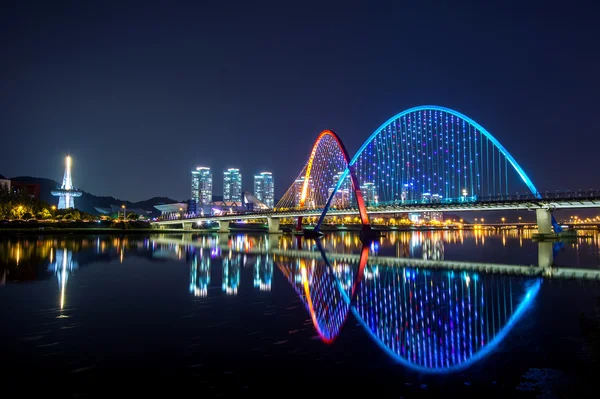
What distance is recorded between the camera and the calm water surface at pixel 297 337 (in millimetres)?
7746

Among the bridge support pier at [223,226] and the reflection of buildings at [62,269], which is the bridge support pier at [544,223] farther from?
the bridge support pier at [223,226]

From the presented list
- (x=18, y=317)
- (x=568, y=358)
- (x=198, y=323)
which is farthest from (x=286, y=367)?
(x=18, y=317)

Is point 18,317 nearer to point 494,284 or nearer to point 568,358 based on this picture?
point 568,358

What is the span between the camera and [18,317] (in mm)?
12711

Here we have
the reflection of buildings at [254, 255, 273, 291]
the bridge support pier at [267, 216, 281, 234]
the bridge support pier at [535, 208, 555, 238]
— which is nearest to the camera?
the reflection of buildings at [254, 255, 273, 291]

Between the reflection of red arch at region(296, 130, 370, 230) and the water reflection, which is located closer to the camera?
the water reflection

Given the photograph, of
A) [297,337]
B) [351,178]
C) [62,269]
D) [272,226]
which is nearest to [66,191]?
[272,226]

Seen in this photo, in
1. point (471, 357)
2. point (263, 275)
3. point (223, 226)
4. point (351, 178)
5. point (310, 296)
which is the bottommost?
point (223, 226)

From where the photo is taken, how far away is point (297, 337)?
10828 millimetres

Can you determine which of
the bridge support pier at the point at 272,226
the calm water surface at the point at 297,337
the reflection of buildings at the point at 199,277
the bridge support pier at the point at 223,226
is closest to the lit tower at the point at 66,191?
the bridge support pier at the point at 223,226

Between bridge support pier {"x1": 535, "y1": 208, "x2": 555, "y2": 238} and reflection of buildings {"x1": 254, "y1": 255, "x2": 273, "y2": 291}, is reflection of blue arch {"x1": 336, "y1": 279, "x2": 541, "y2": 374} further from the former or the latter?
bridge support pier {"x1": 535, "y1": 208, "x2": 555, "y2": 238}

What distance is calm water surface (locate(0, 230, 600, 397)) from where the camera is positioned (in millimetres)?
7746

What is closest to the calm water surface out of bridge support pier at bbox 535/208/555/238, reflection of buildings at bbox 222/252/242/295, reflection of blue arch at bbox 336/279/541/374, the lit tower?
reflection of blue arch at bbox 336/279/541/374

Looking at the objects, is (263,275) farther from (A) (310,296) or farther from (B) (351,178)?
(B) (351,178)
